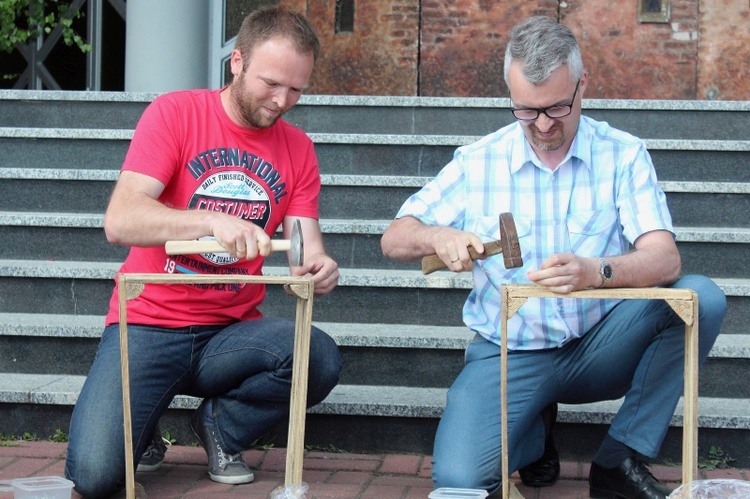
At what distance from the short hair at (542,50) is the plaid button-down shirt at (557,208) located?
0.24 m

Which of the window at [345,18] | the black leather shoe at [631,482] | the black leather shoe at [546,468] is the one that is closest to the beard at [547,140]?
the black leather shoe at [546,468]

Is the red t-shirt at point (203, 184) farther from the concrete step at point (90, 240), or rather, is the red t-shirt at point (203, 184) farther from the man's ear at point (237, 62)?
the concrete step at point (90, 240)

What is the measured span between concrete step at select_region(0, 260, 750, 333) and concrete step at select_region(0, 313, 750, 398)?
143 mm

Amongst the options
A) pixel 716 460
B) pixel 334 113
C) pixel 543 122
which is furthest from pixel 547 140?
pixel 334 113

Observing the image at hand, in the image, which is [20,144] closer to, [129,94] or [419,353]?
[129,94]

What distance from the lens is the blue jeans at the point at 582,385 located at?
2.63 m

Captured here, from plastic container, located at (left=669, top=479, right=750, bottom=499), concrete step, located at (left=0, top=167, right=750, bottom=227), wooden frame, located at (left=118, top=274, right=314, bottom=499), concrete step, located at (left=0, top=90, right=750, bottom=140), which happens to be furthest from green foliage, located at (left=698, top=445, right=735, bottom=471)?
A: concrete step, located at (left=0, top=90, right=750, bottom=140)

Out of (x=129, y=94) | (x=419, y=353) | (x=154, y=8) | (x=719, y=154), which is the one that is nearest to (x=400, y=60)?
(x=154, y=8)

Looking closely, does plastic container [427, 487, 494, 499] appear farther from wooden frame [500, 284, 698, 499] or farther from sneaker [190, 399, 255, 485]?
sneaker [190, 399, 255, 485]

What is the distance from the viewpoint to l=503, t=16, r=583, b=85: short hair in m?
2.57

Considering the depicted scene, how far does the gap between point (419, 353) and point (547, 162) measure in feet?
3.24

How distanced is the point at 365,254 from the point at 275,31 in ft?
4.85

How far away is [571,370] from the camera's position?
2762mm

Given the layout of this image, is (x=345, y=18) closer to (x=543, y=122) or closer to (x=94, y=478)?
(x=543, y=122)
